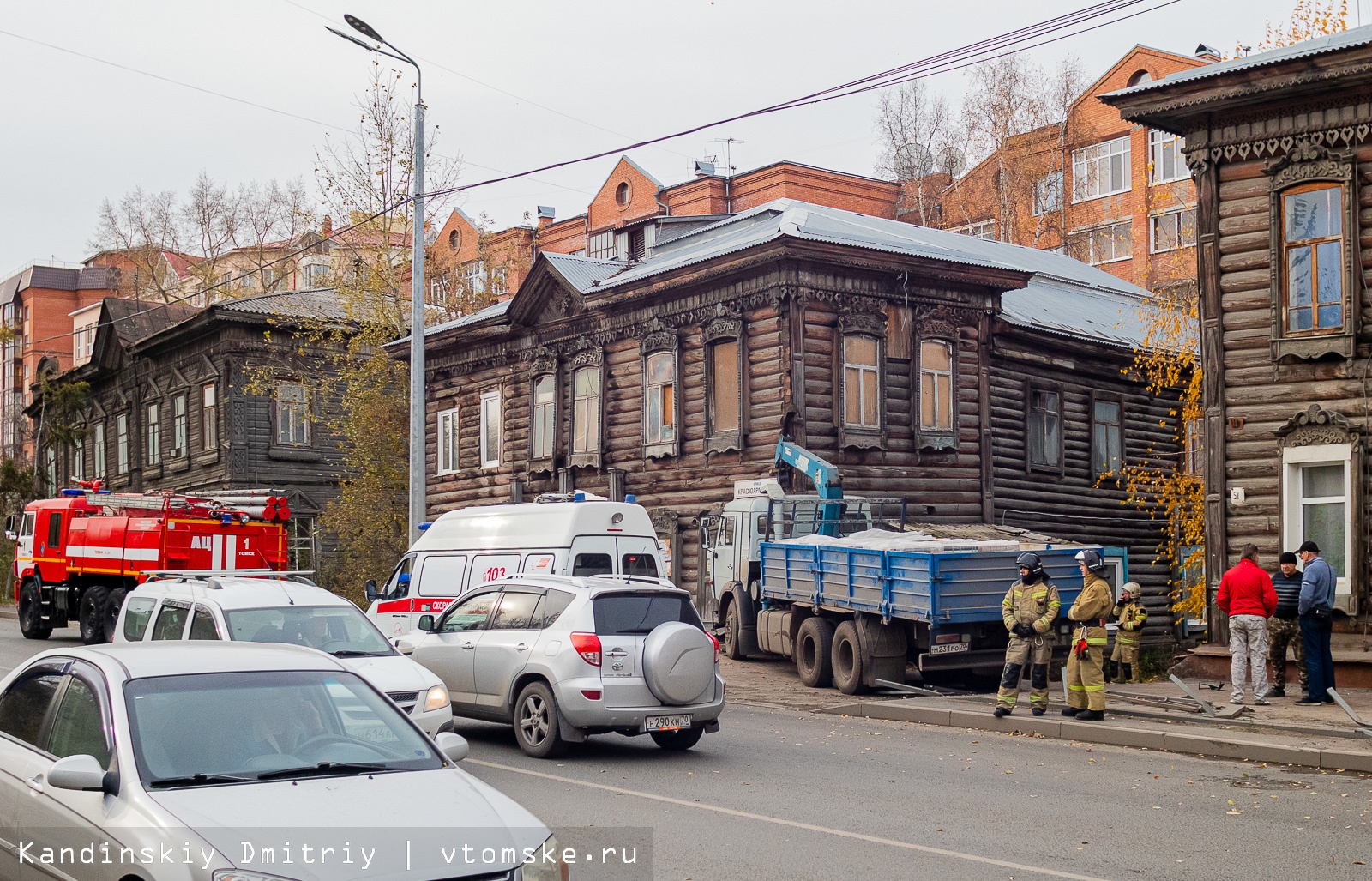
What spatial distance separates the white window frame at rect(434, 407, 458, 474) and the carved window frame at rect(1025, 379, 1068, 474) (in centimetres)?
1561

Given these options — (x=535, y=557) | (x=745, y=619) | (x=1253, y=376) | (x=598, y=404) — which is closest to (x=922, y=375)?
(x=745, y=619)

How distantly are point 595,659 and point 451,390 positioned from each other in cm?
2624

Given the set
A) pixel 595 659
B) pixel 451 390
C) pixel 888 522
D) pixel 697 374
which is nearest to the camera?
pixel 595 659

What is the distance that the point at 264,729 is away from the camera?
19.6ft

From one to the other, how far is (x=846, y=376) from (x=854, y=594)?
8.03 meters

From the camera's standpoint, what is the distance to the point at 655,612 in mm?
12367

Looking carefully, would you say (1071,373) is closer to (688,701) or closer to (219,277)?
(688,701)

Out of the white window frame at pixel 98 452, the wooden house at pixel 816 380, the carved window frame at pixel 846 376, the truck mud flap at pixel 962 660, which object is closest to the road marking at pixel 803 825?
the truck mud flap at pixel 962 660

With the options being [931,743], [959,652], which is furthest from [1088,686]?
[959,652]

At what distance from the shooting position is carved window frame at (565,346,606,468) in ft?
99.7

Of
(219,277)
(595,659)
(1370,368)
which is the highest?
(219,277)

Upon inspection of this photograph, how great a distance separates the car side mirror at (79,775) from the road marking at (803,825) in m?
4.83

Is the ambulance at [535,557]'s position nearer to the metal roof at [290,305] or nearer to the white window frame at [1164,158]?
the metal roof at [290,305]

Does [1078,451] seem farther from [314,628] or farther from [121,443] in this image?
[121,443]
